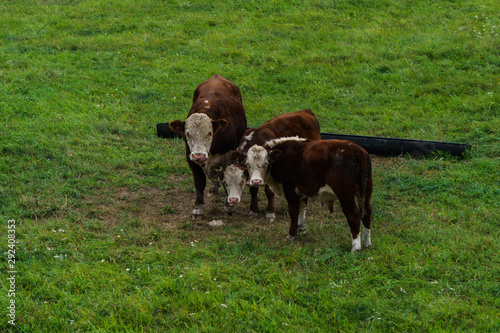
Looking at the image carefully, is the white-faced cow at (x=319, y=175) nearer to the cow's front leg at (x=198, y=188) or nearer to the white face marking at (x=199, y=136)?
the white face marking at (x=199, y=136)

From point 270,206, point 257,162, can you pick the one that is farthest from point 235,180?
point 270,206

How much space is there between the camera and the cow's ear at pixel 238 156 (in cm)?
813

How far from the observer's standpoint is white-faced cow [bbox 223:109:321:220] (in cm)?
807

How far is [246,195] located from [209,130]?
1.75 m

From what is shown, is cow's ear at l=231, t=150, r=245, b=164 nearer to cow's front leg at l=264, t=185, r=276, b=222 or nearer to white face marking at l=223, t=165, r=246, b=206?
white face marking at l=223, t=165, r=246, b=206

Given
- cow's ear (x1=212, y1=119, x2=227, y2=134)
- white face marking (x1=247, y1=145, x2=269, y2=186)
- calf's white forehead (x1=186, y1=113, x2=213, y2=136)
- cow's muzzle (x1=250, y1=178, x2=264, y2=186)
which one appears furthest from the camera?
cow's ear (x1=212, y1=119, x2=227, y2=134)

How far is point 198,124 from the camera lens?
832cm

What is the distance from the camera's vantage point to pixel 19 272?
21.1 ft

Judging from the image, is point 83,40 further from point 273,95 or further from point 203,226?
point 203,226

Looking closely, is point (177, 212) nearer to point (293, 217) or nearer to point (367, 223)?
point (293, 217)

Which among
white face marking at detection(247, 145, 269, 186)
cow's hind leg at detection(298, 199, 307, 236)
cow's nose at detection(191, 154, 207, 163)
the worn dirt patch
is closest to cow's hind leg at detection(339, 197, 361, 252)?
the worn dirt patch

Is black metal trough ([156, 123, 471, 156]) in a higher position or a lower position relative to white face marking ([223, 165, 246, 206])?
lower

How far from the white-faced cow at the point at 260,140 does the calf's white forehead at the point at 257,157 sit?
87mm

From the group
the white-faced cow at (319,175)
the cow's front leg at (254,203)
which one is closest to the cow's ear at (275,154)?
the white-faced cow at (319,175)
